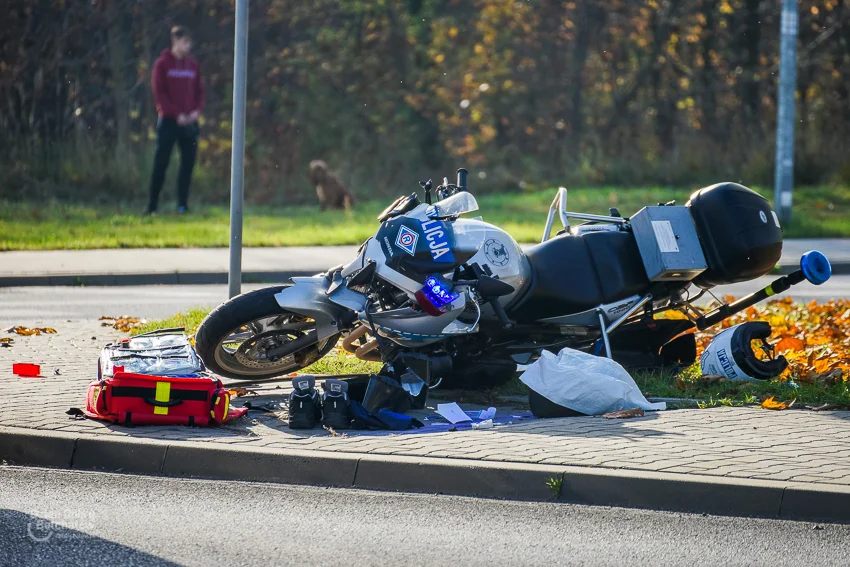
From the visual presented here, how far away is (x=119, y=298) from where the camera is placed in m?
12.8

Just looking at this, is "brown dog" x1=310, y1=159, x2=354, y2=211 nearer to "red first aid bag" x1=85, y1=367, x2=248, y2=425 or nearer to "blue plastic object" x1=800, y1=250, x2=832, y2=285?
"blue plastic object" x1=800, y1=250, x2=832, y2=285

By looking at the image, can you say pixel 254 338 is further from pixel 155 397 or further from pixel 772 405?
pixel 772 405

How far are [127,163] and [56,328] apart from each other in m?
11.9

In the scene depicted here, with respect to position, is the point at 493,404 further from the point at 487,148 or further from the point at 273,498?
the point at 487,148

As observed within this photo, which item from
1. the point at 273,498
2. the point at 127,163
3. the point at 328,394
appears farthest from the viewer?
the point at 127,163

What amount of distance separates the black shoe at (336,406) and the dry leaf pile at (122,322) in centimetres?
373

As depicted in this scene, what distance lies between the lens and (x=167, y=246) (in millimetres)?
16297

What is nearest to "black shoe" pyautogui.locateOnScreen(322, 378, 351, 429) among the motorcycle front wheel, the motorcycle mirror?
the motorcycle front wheel

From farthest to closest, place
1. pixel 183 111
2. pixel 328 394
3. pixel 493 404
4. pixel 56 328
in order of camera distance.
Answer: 1. pixel 183 111
2. pixel 56 328
3. pixel 493 404
4. pixel 328 394

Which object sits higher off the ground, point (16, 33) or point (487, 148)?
point (16, 33)

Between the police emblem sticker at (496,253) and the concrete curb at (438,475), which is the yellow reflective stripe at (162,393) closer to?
the concrete curb at (438,475)

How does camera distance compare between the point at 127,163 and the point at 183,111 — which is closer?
the point at 183,111

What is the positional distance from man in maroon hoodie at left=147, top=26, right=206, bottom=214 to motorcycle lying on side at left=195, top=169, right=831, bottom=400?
12.2m

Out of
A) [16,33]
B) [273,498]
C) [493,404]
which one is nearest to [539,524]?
[273,498]
